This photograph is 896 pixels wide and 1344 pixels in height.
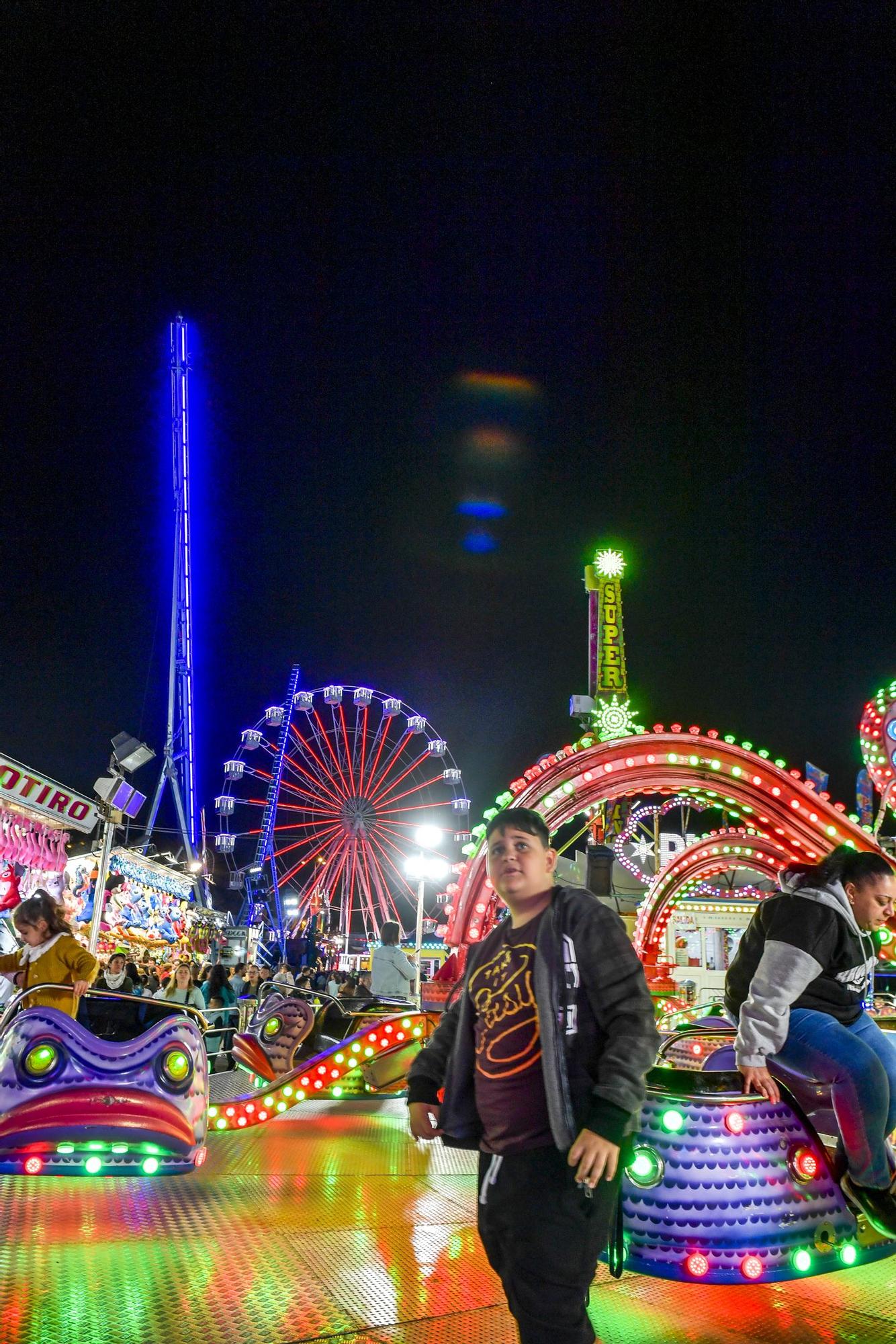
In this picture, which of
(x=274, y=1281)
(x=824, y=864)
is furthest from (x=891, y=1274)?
(x=274, y=1281)

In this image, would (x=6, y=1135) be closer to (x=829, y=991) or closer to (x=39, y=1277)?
(x=39, y=1277)

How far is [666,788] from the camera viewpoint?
11.5 metres

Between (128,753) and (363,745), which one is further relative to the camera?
(363,745)

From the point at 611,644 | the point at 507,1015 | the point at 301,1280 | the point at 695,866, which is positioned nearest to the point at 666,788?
the point at 695,866

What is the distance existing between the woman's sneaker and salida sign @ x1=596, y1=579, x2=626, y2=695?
2372 centimetres

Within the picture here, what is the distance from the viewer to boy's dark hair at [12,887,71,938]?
4.54 metres

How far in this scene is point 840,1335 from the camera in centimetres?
269

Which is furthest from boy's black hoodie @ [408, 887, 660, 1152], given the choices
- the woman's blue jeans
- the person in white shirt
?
the person in white shirt

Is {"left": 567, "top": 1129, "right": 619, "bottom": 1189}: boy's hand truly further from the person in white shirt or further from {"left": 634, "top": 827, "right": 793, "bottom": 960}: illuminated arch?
{"left": 634, "top": 827, "right": 793, "bottom": 960}: illuminated arch

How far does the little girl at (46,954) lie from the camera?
178 inches

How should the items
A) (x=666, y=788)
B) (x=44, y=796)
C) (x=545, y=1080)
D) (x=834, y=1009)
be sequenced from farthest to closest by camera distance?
1. (x=666, y=788)
2. (x=44, y=796)
3. (x=834, y=1009)
4. (x=545, y=1080)

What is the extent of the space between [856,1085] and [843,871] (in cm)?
67

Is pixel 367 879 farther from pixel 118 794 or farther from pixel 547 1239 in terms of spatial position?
pixel 547 1239

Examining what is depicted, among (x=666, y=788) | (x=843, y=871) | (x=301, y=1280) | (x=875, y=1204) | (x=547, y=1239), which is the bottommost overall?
(x=301, y=1280)
